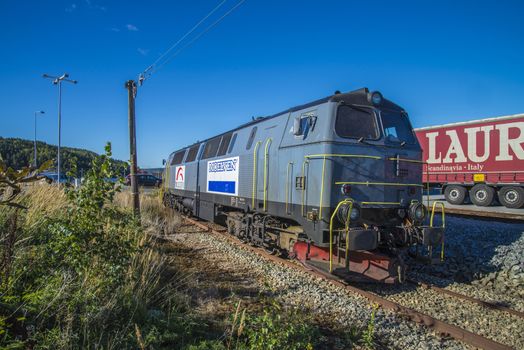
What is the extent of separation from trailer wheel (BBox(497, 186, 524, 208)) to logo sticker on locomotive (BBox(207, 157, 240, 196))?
44.1 feet

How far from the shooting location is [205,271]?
7.01m

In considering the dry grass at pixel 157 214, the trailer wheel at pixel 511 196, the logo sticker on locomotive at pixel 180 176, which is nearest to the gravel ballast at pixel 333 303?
the dry grass at pixel 157 214

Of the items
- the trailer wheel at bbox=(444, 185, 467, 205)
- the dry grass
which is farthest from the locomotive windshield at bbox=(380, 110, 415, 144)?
the trailer wheel at bbox=(444, 185, 467, 205)

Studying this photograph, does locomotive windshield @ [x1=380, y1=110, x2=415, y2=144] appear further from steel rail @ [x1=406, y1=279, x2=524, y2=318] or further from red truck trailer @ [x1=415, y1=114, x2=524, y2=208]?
red truck trailer @ [x1=415, y1=114, x2=524, y2=208]

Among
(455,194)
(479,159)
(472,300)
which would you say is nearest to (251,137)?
(472,300)

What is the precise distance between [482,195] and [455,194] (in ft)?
4.46

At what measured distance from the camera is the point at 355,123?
6738mm

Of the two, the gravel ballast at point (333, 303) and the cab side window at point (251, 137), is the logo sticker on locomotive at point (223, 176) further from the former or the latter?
the gravel ballast at point (333, 303)

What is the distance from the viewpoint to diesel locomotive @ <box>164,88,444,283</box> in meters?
6.21

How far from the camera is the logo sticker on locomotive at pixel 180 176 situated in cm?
1580

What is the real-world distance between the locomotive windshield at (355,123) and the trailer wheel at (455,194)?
531 inches

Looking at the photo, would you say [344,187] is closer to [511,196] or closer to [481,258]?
[481,258]

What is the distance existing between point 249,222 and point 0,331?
22.1 feet

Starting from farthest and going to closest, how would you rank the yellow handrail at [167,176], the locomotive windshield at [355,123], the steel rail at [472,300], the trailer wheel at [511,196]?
1. the yellow handrail at [167,176]
2. the trailer wheel at [511,196]
3. the locomotive windshield at [355,123]
4. the steel rail at [472,300]
